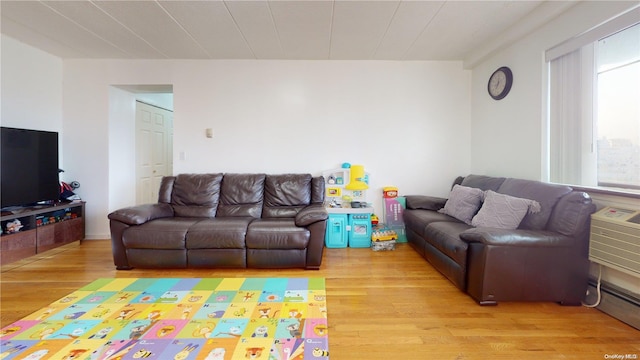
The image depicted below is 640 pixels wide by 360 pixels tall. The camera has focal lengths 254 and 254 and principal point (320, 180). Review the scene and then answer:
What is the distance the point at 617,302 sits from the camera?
1.87 meters

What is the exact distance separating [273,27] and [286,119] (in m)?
1.22

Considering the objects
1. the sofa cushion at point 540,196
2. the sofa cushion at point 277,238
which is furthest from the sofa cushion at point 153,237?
the sofa cushion at point 540,196

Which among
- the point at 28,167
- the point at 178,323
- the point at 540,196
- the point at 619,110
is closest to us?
the point at 178,323

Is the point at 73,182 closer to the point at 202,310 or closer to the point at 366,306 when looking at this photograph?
the point at 202,310

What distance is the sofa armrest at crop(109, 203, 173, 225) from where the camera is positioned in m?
2.62

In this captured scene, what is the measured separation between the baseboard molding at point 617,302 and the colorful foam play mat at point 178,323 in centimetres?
211

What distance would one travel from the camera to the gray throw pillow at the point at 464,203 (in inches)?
107

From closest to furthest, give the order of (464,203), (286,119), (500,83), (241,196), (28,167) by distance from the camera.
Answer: (464,203) < (28,167) < (500,83) < (241,196) < (286,119)

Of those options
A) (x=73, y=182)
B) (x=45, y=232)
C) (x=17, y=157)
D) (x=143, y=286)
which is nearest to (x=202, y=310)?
(x=143, y=286)

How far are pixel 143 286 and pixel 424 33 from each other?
3.86 meters

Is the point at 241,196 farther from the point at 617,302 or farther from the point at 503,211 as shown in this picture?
the point at 617,302

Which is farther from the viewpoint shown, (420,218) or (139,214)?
(420,218)

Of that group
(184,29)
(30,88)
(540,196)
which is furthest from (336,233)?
(30,88)

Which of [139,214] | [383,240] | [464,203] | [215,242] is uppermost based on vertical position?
[464,203]
